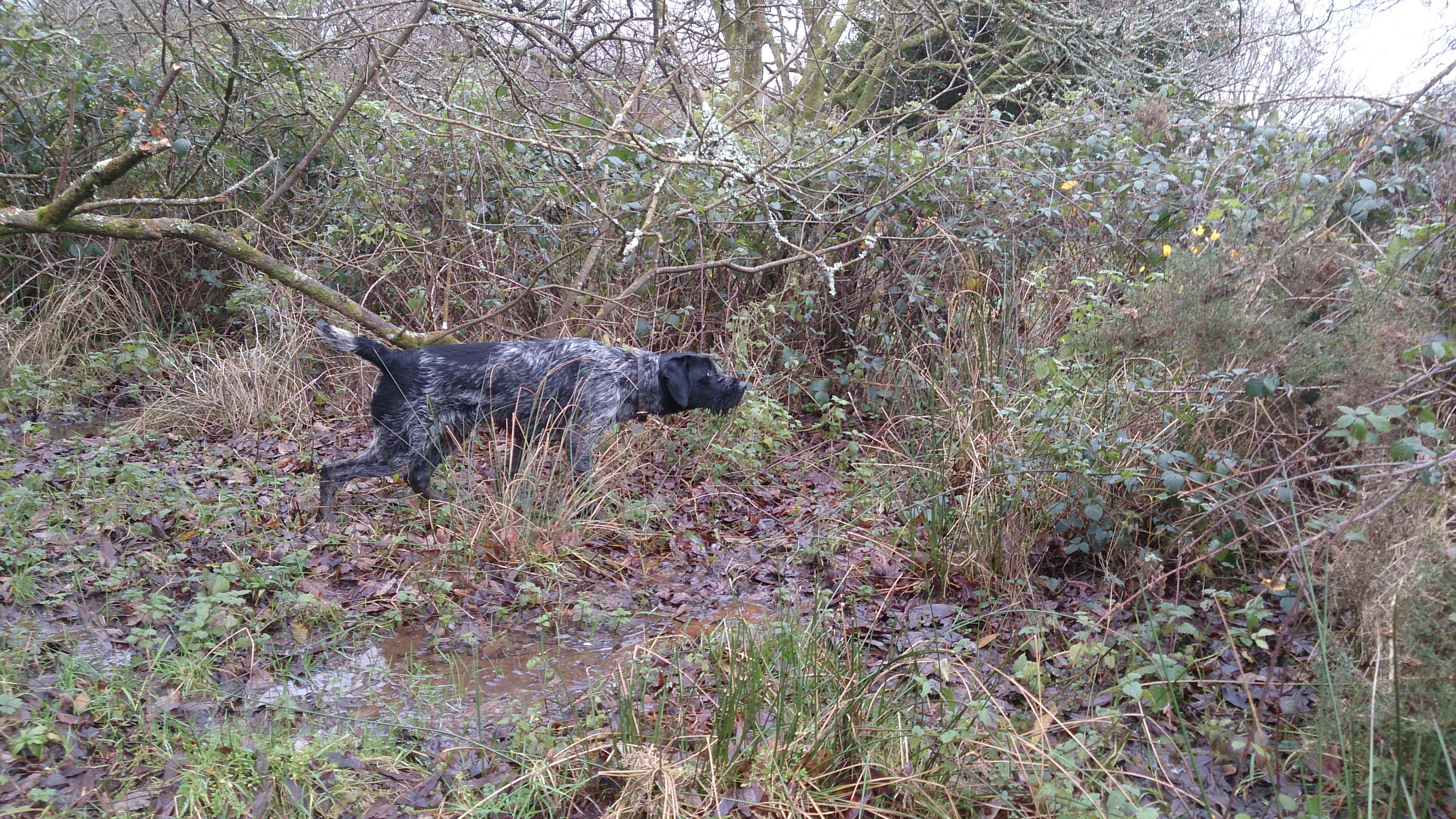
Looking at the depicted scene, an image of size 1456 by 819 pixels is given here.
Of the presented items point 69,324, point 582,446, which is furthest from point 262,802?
point 69,324

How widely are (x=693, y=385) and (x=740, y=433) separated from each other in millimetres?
956

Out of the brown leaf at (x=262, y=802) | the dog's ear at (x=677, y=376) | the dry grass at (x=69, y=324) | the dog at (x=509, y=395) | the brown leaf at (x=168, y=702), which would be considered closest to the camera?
the brown leaf at (x=262, y=802)

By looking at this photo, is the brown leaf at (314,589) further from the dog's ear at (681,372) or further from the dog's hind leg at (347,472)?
the dog's ear at (681,372)

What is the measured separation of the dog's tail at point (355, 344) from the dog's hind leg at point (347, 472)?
1.71 feet

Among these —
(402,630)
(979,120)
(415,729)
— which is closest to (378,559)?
(402,630)

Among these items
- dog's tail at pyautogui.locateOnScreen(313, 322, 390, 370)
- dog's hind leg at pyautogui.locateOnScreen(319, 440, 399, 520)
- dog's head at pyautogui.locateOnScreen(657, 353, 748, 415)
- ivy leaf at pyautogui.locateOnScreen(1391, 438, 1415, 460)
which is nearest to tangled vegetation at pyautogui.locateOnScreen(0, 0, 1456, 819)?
ivy leaf at pyautogui.locateOnScreen(1391, 438, 1415, 460)

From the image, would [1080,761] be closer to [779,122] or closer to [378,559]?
[378,559]

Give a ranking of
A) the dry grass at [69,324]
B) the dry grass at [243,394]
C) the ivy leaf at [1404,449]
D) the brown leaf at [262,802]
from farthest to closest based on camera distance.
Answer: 1. the dry grass at [69,324]
2. the dry grass at [243,394]
3. the brown leaf at [262,802]
4. the ivy leaf at [1404,449]

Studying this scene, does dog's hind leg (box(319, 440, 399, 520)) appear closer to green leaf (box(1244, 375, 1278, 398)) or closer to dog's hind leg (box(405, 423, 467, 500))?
dog's hind leg (box(405, 423, 467, 500))

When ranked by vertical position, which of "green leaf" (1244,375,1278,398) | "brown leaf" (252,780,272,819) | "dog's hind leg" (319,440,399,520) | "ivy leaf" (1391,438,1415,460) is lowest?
"brown leaf" (252,780,272,819)

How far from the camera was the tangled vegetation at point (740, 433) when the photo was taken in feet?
10.3

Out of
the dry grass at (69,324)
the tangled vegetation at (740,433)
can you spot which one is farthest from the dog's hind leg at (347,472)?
the dry grass at (69,324)

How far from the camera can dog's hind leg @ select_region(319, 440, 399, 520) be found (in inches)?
225

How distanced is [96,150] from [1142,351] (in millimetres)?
9105
